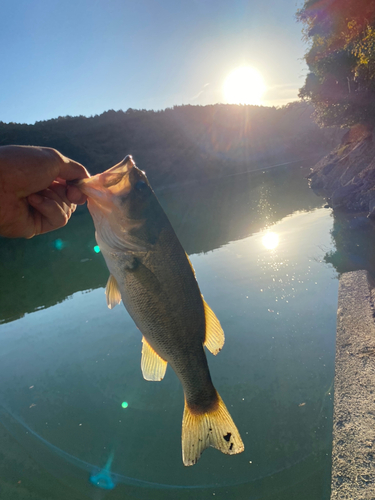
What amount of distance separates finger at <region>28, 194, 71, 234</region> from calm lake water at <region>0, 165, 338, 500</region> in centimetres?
303

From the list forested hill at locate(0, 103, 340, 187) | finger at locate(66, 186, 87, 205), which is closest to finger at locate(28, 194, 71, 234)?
finger at locate(66, 186, 87, 205)

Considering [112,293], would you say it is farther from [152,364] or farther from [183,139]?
[183,139]

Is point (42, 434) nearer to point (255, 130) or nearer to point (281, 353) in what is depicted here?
point (281, 353)

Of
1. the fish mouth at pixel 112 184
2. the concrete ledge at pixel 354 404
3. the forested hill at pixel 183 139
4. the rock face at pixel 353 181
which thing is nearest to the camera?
the fish mouth at pixel 112 184

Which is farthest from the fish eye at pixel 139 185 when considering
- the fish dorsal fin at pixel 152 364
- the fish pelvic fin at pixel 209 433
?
the fish pelvic fin at pixel 209 433

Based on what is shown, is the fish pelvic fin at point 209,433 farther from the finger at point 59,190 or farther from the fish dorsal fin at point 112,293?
the finger at point 59,190

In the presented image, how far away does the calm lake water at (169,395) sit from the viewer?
351 cm

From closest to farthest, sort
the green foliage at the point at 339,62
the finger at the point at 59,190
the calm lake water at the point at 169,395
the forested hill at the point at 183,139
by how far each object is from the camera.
Result: 1. the finger at the point at 59,190
2. the calm lake water at the point at 169,395
3. the green foliage at the point at 339,62
4. the forested hill at the point at 183,139

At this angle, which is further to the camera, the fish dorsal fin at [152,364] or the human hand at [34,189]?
the fish dorsal fin at [152,364]

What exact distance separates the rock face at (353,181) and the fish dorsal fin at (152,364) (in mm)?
10660

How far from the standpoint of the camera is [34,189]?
7.59ft

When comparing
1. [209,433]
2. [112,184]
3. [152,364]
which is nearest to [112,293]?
[152,364]

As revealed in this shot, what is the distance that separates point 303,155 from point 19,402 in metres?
82.9

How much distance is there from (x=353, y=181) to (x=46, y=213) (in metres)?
14.6
